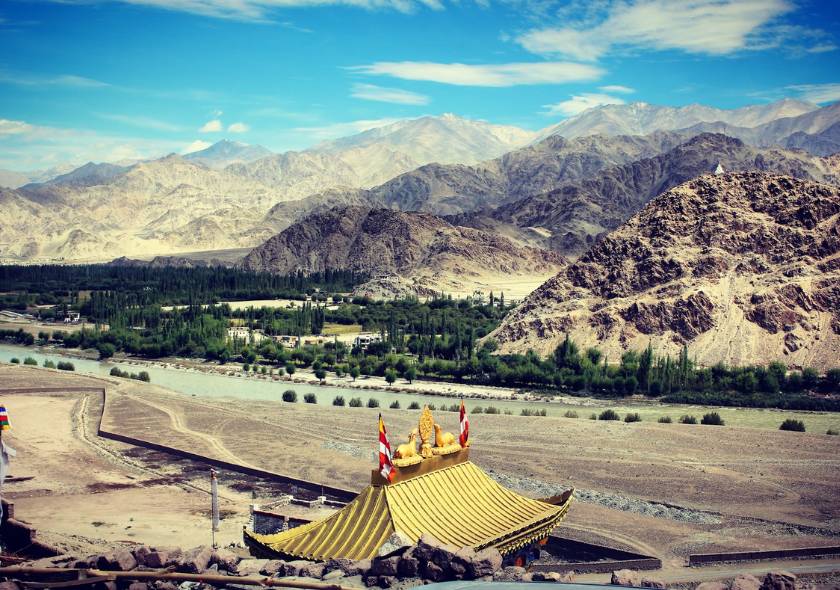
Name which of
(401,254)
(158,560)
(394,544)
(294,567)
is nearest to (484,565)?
A: (394,544)

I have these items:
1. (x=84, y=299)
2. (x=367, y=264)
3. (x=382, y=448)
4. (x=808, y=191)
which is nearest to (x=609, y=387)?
(x=808, y=191)

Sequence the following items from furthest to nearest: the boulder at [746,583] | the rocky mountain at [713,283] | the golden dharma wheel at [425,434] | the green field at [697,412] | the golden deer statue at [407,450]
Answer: the rocky mountain at [713,283]
the green field at [697,412]
the golden dharma wheel at [425,434]
the golden deer statue at [407,450]
the boulder at [746,583]

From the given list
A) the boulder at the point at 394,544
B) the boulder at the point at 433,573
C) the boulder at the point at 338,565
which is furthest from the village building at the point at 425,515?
the boulder at the point at 433,573

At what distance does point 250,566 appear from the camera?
16438 mm

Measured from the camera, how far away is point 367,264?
169125mm

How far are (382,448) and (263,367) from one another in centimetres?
6393

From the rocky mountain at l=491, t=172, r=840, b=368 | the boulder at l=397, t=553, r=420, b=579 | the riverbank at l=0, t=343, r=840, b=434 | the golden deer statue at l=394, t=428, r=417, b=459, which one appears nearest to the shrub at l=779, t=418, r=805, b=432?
the riverbank at l=0, t=343, r=840, b=434

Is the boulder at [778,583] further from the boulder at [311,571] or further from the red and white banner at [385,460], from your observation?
the boulder at [311,571]

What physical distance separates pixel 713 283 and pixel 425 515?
70.4 m

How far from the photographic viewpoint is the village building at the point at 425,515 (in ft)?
58.0

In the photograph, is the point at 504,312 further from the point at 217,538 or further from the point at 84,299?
the point at 217,538

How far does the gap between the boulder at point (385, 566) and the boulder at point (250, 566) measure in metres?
2.12

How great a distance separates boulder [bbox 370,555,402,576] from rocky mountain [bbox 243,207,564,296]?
115867 millimetres

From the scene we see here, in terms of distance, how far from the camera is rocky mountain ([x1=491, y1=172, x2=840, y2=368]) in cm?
7656
